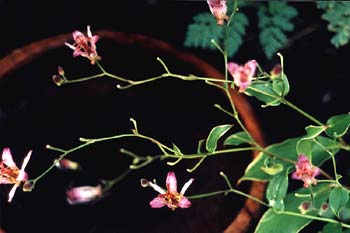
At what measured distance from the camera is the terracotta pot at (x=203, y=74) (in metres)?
1.10

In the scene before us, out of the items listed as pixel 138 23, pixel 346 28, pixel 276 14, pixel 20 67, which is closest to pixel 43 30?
pixel 138 23

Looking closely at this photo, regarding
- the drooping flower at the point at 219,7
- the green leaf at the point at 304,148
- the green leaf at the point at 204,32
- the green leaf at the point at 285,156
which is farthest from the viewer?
the green leaf at the point at 204,32

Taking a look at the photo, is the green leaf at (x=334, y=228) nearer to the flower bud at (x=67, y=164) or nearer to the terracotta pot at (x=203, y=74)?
the terracotta pot at (x=203, y=74)

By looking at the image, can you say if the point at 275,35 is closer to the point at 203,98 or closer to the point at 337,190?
the point at 203,98

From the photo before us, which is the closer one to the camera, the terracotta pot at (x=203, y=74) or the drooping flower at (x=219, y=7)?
the drooping flower at (x=219, y=7)

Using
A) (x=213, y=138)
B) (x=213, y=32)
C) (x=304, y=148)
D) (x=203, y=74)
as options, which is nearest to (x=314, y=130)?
(x=304, y=148)

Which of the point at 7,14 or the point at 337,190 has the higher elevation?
the point at 7,14

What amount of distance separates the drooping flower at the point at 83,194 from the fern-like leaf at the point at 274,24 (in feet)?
1.45

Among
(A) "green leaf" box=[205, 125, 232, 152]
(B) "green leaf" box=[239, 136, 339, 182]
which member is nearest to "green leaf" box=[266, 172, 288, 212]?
(B) "green leaf" box=[239, 136, 339, 182]

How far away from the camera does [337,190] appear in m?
1.00

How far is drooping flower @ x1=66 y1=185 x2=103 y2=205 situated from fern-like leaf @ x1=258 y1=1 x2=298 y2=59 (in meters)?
0.44

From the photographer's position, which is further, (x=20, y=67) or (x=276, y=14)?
(x=276, y=14)

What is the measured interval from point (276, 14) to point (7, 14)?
66cm

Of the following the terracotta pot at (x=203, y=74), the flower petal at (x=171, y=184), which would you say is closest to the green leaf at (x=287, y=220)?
the terracotta pot at (x=203, y=74)
